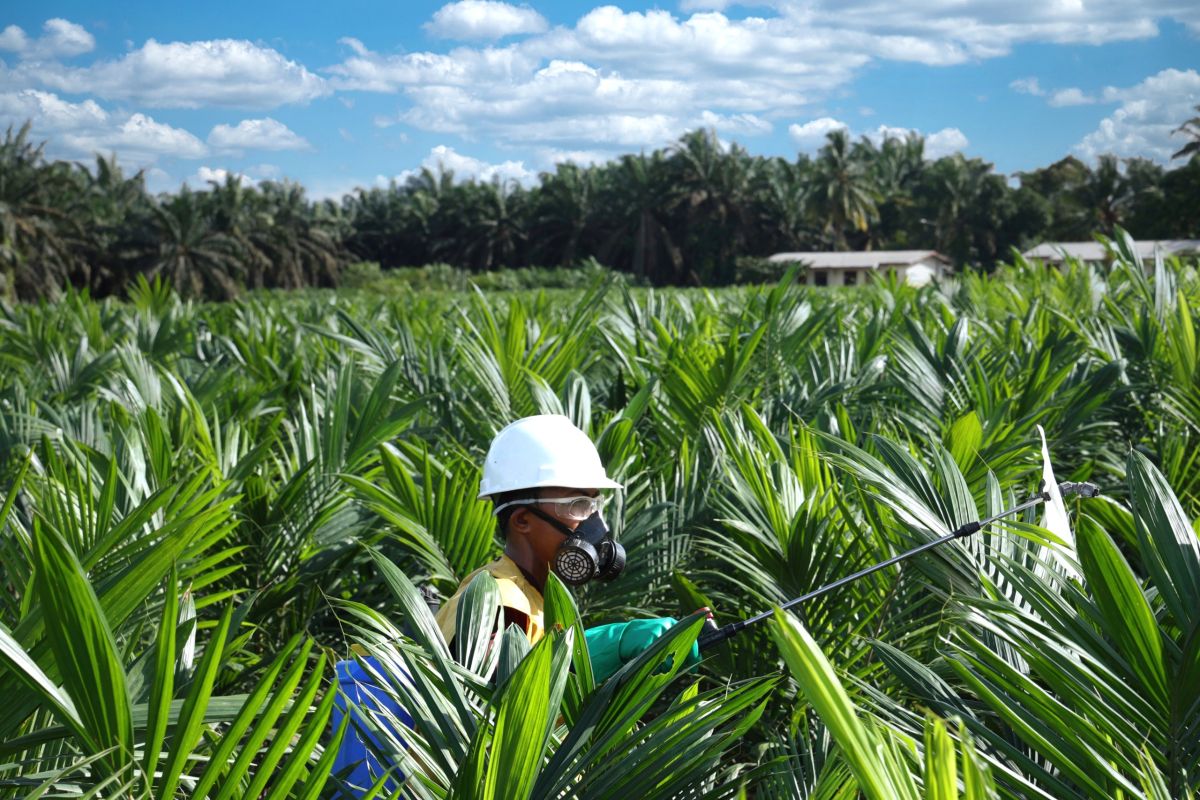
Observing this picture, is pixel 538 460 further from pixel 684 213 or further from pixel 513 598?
pixel 684 213

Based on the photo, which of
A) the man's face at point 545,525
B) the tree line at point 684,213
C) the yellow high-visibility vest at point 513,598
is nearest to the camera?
the yellow high-visibility vest at point 513,598

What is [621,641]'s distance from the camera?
71.6 inches

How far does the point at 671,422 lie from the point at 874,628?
4.93 feet

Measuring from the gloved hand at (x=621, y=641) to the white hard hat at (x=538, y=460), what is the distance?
1.81 feet

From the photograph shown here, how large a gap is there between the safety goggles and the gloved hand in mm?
534

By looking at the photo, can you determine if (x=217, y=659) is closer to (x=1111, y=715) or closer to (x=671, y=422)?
(x=1111, y=715)

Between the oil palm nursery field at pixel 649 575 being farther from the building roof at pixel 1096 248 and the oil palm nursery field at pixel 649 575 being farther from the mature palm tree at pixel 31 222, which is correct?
the building roof at pixel 1096 248

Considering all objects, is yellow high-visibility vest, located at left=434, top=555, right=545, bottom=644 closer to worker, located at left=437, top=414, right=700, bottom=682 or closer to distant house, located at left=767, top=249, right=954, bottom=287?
worker, located at left=437, top=414, right=700, bottom=682

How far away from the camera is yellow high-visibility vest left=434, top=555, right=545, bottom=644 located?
2.00 meters

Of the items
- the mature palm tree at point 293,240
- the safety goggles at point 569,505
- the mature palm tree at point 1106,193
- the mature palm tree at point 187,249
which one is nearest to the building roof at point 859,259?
the mature palm tree at point 1106,193

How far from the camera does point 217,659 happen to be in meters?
1.20

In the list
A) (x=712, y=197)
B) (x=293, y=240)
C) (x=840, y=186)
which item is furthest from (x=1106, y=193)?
(x=293, y=240)

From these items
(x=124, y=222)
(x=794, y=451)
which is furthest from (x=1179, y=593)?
(x=124, y=222)

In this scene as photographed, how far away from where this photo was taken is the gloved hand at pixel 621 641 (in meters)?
1.80
